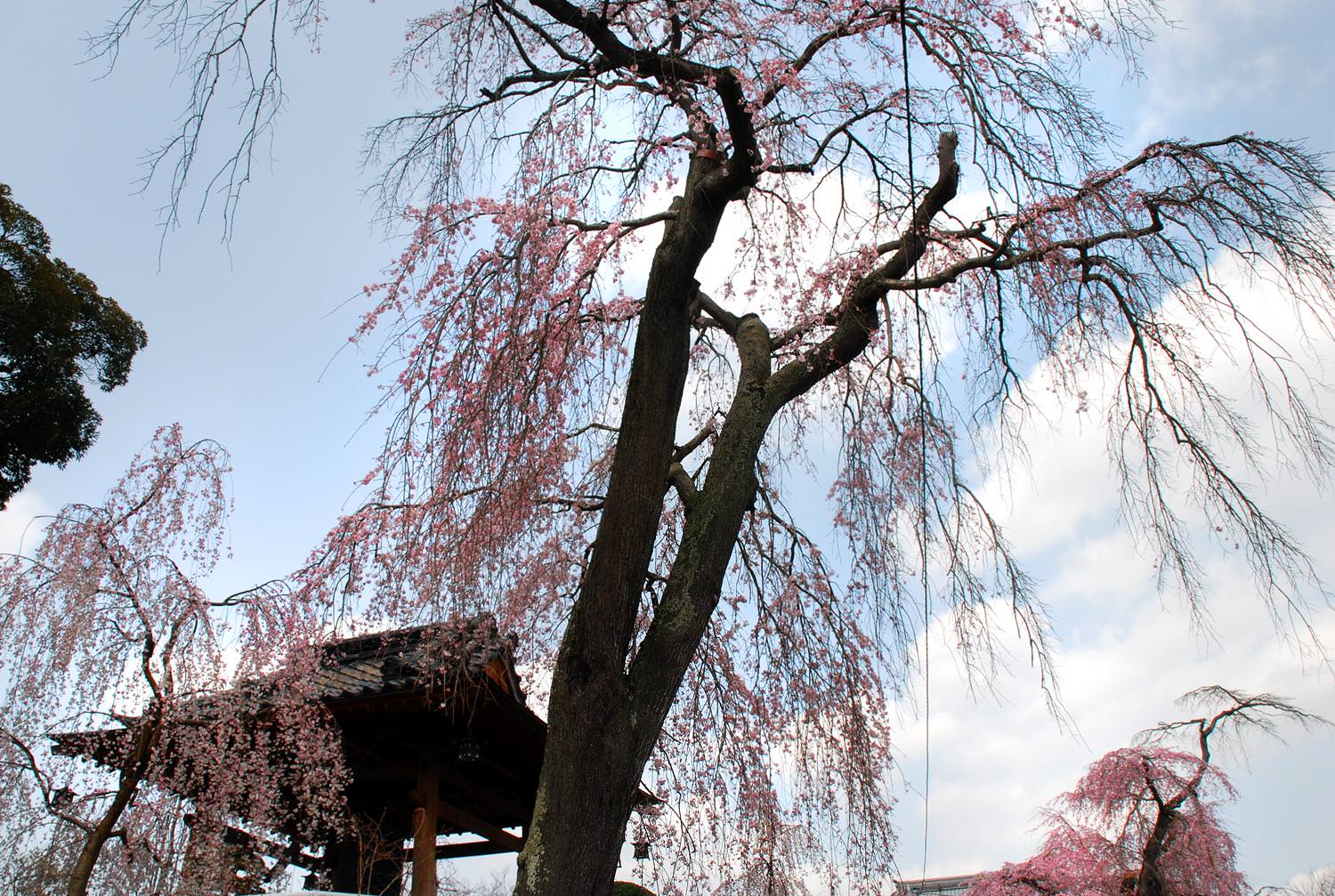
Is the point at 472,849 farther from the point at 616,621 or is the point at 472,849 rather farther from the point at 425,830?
the point at 616,621

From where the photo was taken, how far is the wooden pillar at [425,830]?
6652 mm

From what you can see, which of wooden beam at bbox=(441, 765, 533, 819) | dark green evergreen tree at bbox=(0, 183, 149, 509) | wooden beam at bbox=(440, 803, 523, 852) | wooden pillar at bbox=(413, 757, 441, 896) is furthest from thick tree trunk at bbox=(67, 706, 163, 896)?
dark green evergreen tree at bbox=(0, 183, 149, 509)

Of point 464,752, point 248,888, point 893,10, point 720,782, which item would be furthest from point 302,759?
point 893,10

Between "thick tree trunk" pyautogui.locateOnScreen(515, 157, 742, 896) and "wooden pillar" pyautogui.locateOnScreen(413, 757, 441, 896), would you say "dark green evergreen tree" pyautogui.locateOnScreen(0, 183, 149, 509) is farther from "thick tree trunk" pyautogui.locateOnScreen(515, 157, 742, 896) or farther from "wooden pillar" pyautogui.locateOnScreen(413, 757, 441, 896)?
"thick tree trunk" pyautogui.locateOnScreen(515, 157, 742, 896)

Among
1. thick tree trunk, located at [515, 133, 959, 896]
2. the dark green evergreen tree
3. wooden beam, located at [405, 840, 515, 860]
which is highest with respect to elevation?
the dark green evergreen tree

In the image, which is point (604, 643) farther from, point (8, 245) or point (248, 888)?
point (8, 245)

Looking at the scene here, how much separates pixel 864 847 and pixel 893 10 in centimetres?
487

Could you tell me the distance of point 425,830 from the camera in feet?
22.6

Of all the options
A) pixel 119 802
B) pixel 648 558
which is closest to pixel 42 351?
pixel 119 802

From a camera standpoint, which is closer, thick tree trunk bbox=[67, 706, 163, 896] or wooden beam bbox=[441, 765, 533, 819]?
thick tree trunk bbox=[67, 706, 163, 896]

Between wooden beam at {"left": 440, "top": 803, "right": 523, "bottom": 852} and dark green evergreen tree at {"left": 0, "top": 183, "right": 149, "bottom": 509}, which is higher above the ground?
dark green evergreen tree at {"left": 0, "top": 183, "right": 149, "bottom": 509}

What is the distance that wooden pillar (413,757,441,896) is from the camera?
665 cm

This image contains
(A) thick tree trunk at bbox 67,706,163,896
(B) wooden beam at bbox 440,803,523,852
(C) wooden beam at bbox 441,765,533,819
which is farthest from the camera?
(B) wooden beam at bbox 440,803,523,852

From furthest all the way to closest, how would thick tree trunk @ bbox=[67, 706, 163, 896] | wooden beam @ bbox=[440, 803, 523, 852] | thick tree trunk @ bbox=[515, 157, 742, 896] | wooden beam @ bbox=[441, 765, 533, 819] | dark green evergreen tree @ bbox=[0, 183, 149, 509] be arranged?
dark green evergreen tree @ bbox=[0, 183, 149, 509] → wooden beam @ bbox=[440, 803, 523, 852] → wooden beam @ bbox=[441, 765, 533, 819] → thick tree trunk @ bbox=[67, 706, 163, 896] → thick tree trunk @ bbox=[515, 157, 742, 896]
